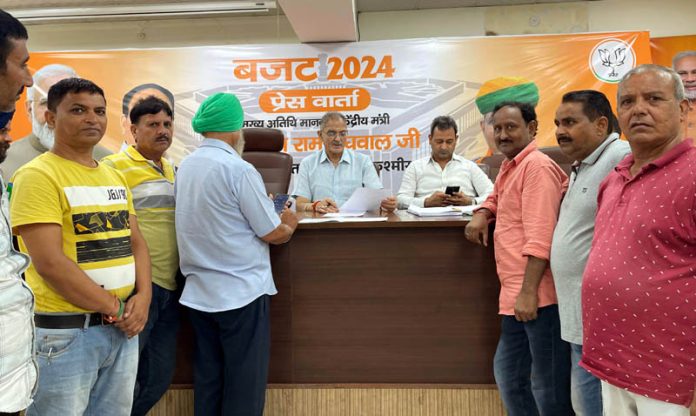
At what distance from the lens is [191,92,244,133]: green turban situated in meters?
1.89

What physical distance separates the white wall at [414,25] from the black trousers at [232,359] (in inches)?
200

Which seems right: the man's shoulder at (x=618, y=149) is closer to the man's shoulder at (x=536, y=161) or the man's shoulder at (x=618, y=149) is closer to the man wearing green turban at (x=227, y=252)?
the man's shoulder at (x=536, y=161)

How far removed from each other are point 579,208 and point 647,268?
0.41 meters

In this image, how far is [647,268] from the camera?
3.92 feet

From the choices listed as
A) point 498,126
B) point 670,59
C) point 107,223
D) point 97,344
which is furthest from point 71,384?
point 670,59

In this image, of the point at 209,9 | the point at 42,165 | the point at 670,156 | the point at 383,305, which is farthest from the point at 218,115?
the point at 209,9

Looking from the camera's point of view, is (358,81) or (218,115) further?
(358,81)

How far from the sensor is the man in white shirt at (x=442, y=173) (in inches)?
135

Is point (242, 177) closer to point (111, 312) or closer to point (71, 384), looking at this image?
point (111, 312)

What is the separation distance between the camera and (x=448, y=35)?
6.18 meters

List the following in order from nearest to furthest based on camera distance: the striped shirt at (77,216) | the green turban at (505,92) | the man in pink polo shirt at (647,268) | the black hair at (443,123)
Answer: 1. the man in pink polo shirt at (647,268)
2. the striped shirt at (77,216)
3. the black hair at (443,123)
4. the green turban at (505,92)

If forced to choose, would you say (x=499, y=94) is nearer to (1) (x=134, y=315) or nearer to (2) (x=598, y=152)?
(2) (x=598, y=152)

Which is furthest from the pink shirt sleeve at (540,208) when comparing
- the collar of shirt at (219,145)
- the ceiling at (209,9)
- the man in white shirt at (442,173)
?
the ceiling at (209,9)

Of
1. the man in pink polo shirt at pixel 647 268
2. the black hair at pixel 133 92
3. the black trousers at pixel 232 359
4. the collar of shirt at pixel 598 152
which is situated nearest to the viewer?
the man in pink polo shirt at pixel 647 268
